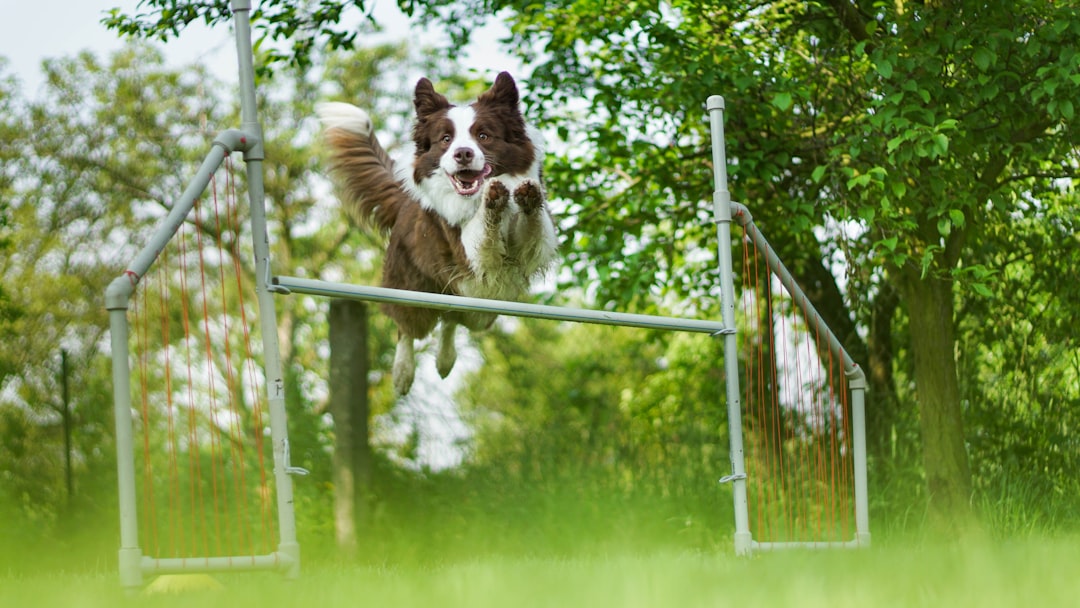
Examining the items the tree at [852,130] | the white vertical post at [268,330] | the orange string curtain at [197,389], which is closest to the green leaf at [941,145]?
the tree at [852,130]

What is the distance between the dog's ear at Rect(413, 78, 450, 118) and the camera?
3299 millimetres

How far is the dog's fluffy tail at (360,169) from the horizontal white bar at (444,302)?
0.51 metres

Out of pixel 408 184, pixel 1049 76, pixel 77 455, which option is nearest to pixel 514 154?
pixel 408 184

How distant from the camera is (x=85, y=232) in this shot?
Result: 9898mm

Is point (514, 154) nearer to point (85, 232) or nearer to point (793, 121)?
point (793, 121)

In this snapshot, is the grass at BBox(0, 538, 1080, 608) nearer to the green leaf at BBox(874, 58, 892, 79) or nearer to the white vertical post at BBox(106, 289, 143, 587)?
the white vertical post at BBox(106, 289, 143, 587)

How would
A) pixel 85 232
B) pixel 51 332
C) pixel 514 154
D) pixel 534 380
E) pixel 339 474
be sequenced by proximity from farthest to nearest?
1. pixel 534 380
2. pixel 85 232
3. pixel 51 332
4. pixel 339 474
5. pixel 514 154

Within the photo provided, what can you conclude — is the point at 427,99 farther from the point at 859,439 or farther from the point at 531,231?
the point at 859,439

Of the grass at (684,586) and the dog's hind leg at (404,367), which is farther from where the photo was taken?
the dog's hind leg at (404,367)

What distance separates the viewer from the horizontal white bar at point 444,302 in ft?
10.3

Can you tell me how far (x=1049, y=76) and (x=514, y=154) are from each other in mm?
3074

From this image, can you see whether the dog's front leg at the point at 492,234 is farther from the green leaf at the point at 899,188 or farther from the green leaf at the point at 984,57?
the green leaf at the point at 984,57

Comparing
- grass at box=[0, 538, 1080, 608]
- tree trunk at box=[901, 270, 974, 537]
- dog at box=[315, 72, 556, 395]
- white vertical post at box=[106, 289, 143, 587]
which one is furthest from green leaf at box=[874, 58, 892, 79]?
white vertical post at box=[106, 289, 143, 587]

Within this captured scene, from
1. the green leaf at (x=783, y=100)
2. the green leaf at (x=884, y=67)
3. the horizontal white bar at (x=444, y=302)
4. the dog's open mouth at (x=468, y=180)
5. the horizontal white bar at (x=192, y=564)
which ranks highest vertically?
the green leaf at (x=884, y=67)
